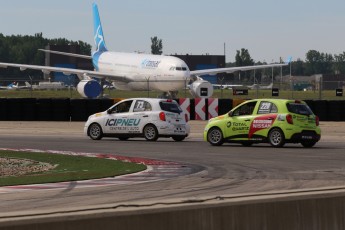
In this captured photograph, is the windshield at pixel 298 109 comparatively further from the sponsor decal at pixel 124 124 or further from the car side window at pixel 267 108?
the sponsor decal at pixel 124 124

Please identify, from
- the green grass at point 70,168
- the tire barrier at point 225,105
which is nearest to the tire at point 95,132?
the green grass at point 70,168

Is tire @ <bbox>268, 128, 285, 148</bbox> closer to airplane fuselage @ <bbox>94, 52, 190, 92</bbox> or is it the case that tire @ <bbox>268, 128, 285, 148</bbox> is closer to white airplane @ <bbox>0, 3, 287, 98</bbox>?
white airplane @ <bbox>0, 3, 287, 98</bbox>

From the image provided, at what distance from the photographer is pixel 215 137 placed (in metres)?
28.9

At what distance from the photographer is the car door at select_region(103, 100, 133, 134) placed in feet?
103

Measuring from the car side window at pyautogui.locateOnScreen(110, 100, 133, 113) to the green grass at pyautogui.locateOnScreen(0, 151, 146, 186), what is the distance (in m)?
7.17

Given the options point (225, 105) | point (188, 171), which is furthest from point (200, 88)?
point (188, 171)

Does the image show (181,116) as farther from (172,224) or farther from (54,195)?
(172,224)

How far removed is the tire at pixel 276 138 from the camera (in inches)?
1086

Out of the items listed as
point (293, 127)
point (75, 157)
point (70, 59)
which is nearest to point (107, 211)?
point (75, 157)

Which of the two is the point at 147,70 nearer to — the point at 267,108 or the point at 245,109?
the point at 245,109

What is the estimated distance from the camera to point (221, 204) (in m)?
7.32

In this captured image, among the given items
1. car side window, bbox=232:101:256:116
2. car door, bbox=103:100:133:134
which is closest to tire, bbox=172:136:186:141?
car door, bbox=103:100:133:134

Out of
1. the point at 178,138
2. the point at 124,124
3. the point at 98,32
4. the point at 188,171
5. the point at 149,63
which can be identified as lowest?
the point at 188,171

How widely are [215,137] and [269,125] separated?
195 cm
